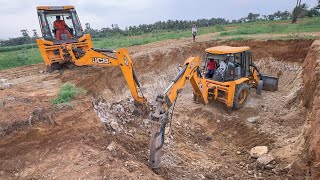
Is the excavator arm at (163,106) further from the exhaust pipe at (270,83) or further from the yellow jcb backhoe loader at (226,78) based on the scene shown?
the exhaust pipe at (270,83)

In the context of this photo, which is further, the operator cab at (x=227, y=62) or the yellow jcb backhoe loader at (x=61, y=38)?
the yellow jcb backhoe loader at (x=61, y=38)

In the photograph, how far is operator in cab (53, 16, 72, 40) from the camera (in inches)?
430

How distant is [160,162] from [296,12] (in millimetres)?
31193

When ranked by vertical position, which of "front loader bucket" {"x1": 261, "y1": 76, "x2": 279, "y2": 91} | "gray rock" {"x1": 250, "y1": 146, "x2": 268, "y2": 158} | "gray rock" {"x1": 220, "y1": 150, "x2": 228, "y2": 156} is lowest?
"gray rock" {"x1": 220, "y1": 150, "x2": 228, "y2": 156}

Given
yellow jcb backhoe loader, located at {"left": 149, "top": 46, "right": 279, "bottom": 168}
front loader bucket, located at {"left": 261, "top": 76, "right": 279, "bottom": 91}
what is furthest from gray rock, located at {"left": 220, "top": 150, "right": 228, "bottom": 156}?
front loader bucket, located at {"left": 261, "top": 76, "right": 279, "bottom": 91}

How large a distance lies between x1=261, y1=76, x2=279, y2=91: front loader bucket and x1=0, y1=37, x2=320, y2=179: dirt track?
13.7 inches

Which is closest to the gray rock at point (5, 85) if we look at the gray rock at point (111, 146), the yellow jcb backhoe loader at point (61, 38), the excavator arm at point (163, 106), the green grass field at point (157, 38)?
the yellow jcb backhoe loader at point (61, 38)

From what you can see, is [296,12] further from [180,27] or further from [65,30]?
[65,30]

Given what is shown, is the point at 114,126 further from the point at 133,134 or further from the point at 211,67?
the point at 211,67

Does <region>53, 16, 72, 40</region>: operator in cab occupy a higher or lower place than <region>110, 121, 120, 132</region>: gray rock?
higher

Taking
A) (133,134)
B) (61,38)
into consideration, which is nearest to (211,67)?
(133,134)

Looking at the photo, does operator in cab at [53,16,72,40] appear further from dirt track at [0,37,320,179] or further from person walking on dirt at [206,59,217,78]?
person walking on dirt at [206,59,217,78]

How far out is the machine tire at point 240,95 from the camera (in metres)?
9.84

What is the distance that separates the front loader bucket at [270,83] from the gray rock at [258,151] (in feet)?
16.7
